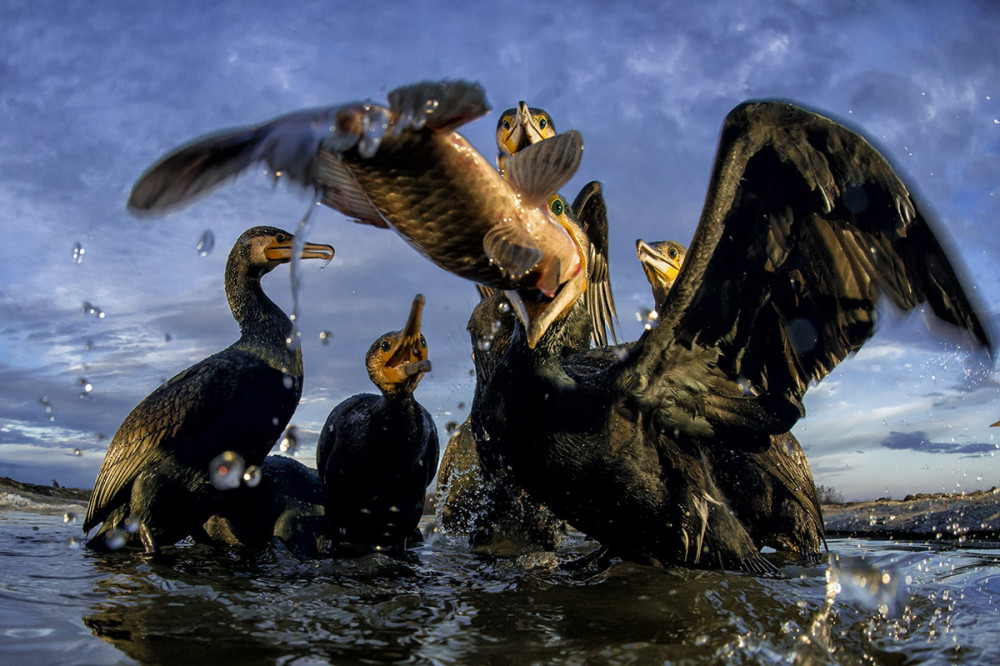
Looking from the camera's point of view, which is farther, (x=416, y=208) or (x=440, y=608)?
(x=440, y=608)

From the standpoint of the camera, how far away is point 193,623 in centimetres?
198

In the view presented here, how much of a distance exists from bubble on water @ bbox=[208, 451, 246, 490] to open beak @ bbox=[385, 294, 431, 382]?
3.24 ft

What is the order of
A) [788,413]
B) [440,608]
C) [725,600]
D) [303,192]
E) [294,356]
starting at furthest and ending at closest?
[294,356] → [788,413] → [725,600] → [440,608] → [303,192]

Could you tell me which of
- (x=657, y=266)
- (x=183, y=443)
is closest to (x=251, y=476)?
(x=183, y=443)

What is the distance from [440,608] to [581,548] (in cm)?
266

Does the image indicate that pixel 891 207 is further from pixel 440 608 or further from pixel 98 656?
pixel 98 656

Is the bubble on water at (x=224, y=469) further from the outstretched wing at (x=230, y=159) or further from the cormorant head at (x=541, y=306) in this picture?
the outstretched wing at (x=230, y=159)

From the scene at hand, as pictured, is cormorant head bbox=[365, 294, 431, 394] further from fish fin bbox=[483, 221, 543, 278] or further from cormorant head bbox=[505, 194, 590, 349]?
fish fin bbox=[483, 221, 543, 278]

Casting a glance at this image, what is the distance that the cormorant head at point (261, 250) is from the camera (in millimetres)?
4855

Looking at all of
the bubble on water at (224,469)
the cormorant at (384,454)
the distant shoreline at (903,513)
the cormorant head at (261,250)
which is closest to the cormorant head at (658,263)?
the cormorant at (384,454)

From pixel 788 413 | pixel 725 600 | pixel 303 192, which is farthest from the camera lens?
pixel 788 413

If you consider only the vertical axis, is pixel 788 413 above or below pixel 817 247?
below

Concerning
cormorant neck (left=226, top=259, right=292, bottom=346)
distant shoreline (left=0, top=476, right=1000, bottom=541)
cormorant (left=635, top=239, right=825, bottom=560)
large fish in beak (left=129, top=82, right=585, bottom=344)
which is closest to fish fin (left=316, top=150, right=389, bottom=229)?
large fish in beak (left=129, top=82, right=585, bottom=344)

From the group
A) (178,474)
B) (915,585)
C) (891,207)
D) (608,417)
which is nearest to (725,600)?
(608,417)
